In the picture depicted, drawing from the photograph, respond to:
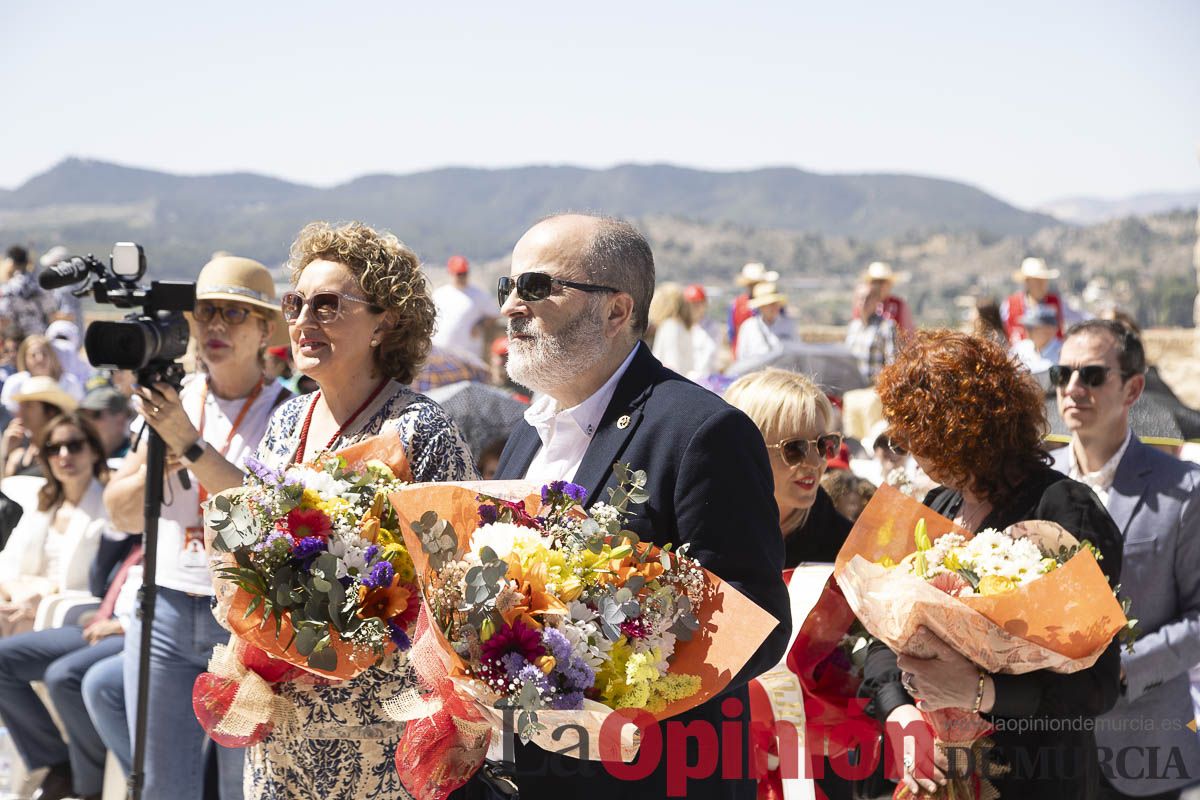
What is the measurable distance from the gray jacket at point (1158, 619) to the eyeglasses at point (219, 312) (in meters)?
3.05

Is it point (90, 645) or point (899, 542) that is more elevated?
point (899, 542)

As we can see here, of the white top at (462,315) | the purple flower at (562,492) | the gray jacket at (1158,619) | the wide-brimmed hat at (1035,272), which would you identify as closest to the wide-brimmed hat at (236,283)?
the purple flower at (562,492)

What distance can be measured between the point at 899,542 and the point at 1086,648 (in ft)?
1.65

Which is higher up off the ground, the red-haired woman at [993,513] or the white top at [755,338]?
the red-haired woman at [993,513]

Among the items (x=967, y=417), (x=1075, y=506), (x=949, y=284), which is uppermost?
(x=967, y=417)

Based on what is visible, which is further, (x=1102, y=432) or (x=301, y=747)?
(x=1102, y=432)

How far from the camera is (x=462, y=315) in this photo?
36.7 ft

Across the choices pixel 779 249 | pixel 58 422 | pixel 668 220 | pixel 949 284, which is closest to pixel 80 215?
pixel 668 220

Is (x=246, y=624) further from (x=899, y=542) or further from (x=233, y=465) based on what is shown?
(x=899, y=542)

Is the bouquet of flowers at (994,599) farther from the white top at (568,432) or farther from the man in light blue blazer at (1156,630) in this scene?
the man in light blue blazer at (1156,630)

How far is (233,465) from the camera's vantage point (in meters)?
3.72

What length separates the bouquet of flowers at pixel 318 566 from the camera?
8.30 ft

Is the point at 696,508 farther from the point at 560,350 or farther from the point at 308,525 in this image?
the point at 308,525

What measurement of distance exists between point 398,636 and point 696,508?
30.4 inches
